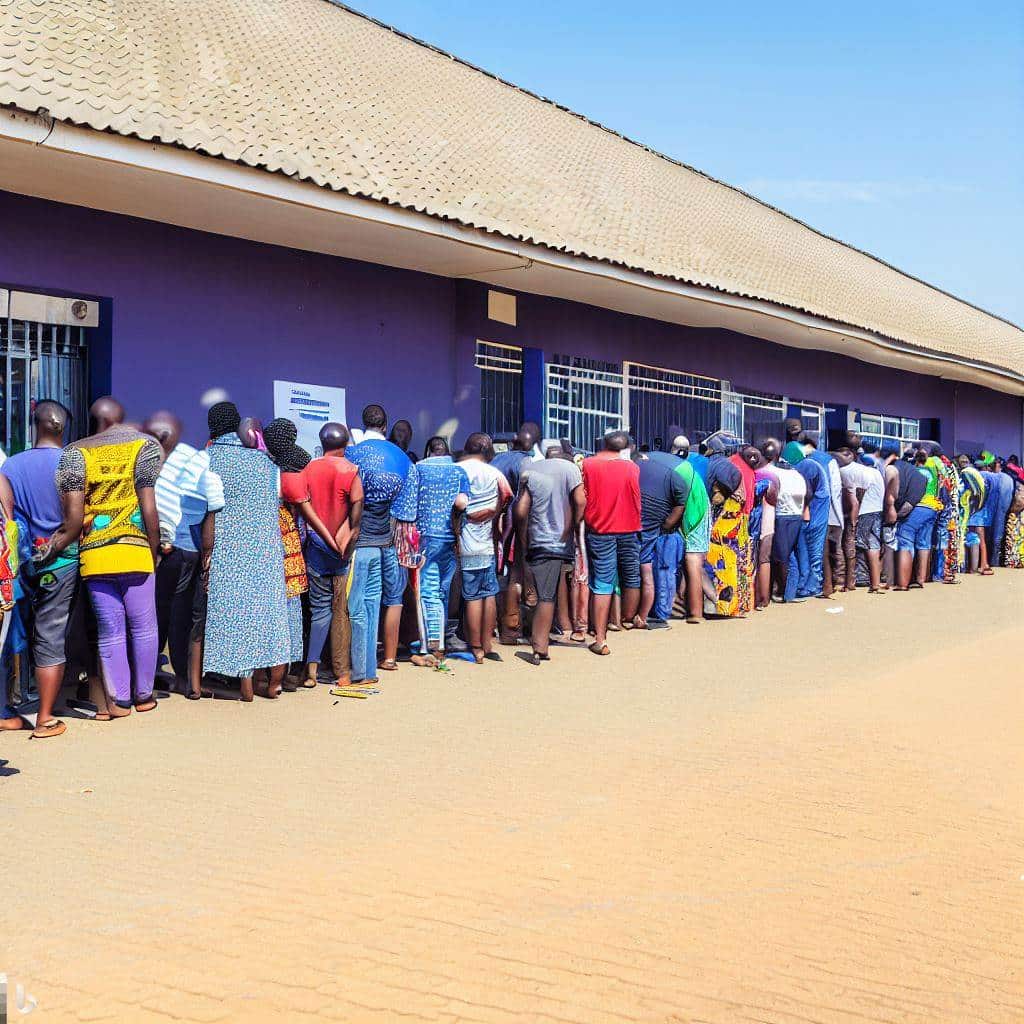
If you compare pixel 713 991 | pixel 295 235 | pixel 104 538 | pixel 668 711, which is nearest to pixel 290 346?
pixel 295 235

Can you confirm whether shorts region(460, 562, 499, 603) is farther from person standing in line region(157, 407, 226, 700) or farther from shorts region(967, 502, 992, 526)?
shorts region(967, 502, 992, 526)

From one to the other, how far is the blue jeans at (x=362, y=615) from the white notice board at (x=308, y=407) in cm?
216

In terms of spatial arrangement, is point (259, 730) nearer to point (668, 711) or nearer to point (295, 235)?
point (668, 711)

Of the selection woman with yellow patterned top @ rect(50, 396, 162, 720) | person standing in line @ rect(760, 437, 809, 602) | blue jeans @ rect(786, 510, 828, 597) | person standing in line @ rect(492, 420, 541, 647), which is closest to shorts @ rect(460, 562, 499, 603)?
person standing in line @ rect(492, 420, 541, 647)

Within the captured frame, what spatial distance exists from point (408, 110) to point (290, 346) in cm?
401

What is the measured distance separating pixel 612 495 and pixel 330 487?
2.53 metres

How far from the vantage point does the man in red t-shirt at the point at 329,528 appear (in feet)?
26.4

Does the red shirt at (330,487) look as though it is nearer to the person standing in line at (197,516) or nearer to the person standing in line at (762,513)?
the person standing in line at (197,516)

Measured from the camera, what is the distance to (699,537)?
11672mm

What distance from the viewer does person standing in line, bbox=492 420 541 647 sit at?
988cm

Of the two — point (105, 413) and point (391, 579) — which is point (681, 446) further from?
point (105, 413)

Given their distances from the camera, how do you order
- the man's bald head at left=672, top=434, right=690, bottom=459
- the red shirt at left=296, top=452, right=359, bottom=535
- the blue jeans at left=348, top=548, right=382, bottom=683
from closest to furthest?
1. the red shirt at left=296, top=452, right=359, bottom=535
2. the blue jeans at left=348, top=548, right=382, bottom=683
3. the man's bald head at left=672, top=434, right=690, bottom=459

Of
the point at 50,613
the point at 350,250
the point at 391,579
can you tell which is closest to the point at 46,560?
the point at 50,613

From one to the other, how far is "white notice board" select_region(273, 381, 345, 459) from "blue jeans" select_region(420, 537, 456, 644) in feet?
6.01
